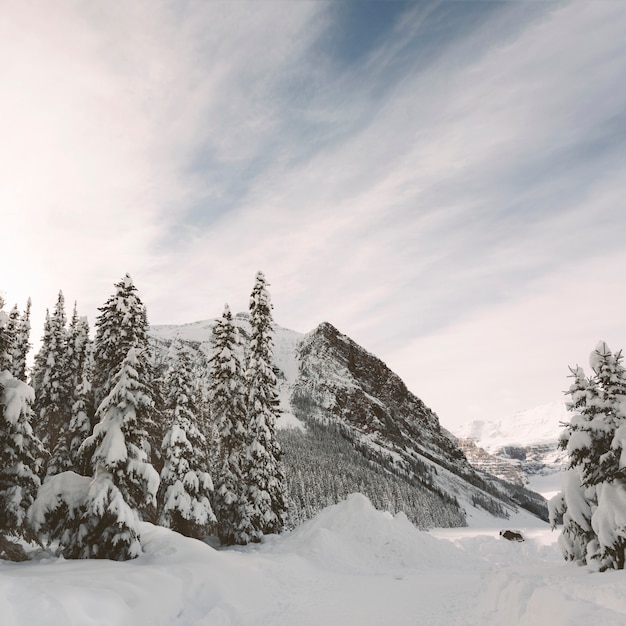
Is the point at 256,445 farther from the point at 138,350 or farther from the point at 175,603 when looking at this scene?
the point at 175,603

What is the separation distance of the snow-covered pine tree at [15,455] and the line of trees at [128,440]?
0.04 metres

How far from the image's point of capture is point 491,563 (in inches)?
1013

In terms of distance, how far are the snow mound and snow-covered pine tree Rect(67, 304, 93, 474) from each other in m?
12.0

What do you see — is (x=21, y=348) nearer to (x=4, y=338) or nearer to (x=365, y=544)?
(x=4, y=338)

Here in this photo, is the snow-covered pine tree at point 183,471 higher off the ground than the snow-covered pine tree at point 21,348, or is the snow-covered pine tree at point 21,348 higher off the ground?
the snow-covered pine tree at point 21,348

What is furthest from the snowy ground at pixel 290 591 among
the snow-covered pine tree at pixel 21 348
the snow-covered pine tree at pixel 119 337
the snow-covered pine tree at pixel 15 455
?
the snow-covered pine tree at pixel 21 348

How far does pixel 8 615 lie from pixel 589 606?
1103 cm

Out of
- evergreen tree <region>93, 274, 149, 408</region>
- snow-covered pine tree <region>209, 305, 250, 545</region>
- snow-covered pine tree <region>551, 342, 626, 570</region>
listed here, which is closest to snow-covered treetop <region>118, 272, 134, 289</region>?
evergreen tree <region>93, 274, 149, 408</region>

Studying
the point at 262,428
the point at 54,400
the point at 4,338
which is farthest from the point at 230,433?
the point at 4,338

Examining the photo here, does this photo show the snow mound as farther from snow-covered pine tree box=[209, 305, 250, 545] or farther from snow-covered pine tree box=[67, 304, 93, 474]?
snow-covered pine tree box=[67, 304, 93, 474]

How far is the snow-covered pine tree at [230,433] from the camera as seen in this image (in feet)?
86.0

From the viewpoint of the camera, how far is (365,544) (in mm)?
24891

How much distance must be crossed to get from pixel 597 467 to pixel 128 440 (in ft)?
57.0

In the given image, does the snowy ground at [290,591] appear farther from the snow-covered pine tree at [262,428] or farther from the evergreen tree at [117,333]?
the evergreen tree at [117,333]
